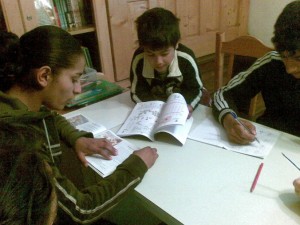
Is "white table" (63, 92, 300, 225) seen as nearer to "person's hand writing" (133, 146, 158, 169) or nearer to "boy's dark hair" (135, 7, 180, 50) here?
"person's hand writing" (133, 146, 158, 169)

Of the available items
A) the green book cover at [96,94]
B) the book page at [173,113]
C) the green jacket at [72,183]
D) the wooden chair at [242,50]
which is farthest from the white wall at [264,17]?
the green jacket at [72,183]

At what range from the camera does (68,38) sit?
0.94 metres

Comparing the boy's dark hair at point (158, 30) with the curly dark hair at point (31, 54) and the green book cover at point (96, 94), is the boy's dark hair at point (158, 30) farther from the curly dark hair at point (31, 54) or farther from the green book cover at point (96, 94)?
the curly dark hair at point (31, 54)

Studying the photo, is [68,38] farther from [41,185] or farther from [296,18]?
[296,18]

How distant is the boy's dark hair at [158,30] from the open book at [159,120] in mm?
263

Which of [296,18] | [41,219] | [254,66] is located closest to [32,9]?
[254,66]

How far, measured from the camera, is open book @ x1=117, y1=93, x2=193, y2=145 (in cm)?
103

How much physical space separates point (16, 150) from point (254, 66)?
1.07m

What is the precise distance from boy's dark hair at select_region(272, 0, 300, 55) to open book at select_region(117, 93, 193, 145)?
0.42 meters

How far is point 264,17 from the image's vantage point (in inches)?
123

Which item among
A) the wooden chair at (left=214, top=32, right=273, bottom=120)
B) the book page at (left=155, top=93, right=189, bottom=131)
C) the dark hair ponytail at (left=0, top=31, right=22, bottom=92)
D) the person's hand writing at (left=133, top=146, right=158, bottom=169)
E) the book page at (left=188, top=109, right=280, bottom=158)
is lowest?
the book page at (left=188, top=109, right=280, bottom=158)

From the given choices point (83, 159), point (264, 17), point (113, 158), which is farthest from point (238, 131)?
point (264, 17)

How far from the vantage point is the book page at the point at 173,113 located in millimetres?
1046

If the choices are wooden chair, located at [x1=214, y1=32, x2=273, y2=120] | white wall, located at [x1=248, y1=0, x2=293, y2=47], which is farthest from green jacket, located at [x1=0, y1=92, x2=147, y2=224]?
white wall, located at [x1=248, y1=0, x2=293, y2=47]
